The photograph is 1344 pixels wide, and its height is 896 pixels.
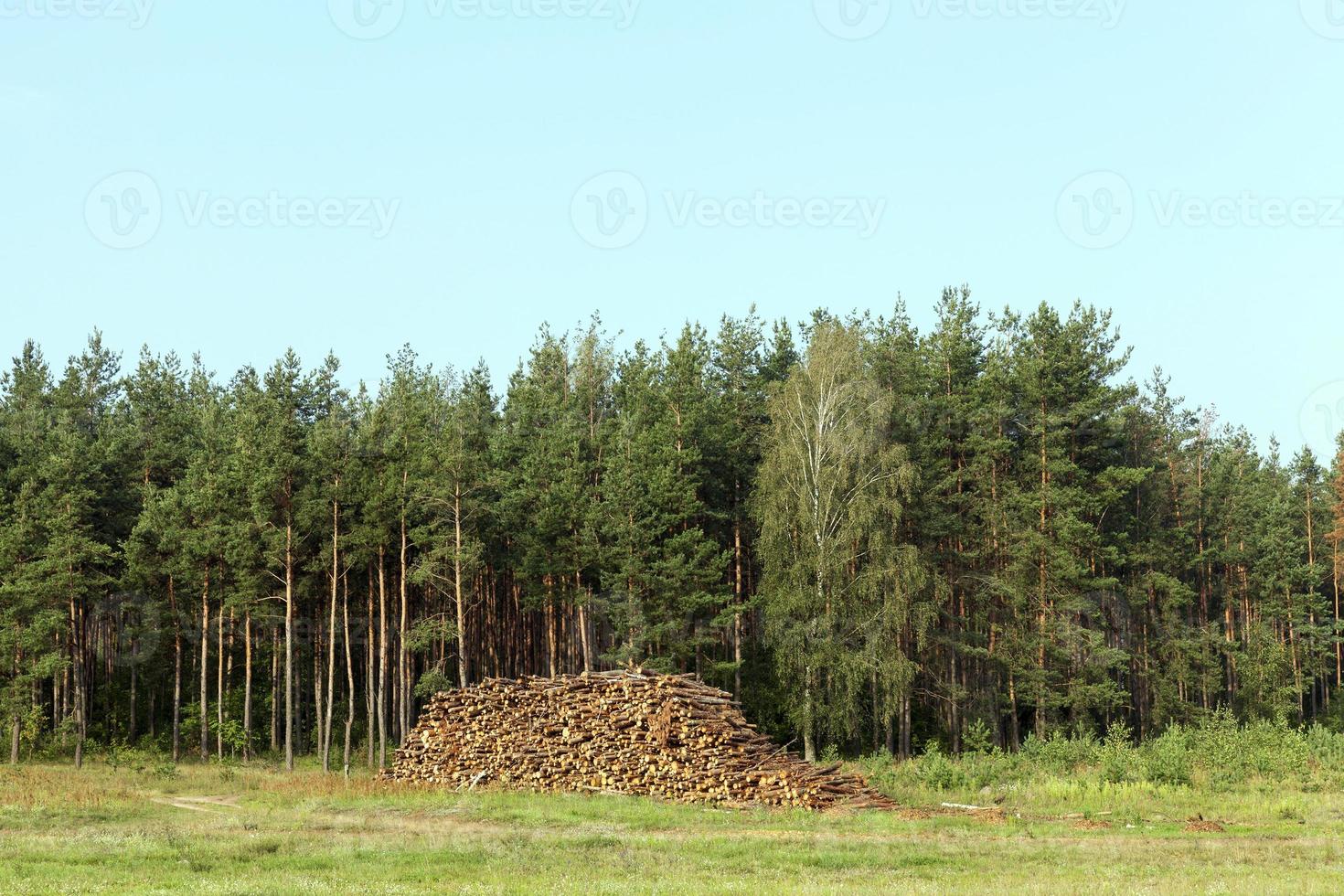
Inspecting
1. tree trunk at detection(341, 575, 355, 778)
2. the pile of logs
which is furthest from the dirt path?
tree trunk at detection(341, 575, 355, 778)

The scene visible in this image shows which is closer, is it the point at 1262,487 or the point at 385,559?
the point at 385,559

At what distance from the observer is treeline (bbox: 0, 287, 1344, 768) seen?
4350 centimetres

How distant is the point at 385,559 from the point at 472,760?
16.5 m

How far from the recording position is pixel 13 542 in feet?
148

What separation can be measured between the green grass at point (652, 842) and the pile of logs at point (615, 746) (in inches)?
58.8

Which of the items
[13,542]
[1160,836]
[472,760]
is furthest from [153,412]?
[1160,836]

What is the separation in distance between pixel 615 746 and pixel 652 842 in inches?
402

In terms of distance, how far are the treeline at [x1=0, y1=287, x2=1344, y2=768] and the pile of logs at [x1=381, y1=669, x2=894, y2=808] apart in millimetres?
6235

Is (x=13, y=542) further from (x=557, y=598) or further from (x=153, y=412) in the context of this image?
(x=557, y=598)

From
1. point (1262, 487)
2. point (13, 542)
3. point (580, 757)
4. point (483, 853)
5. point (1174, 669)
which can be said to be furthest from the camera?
point (1262, 487)

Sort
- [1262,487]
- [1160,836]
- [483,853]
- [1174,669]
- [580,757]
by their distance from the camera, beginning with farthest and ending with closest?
[1262,487] < [1174,669] < [580,757] < [1160,836] < [483,853]

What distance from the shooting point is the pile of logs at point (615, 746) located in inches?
1153

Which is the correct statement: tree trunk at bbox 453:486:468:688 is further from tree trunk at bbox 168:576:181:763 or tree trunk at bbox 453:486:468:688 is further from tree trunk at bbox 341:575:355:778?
tree trunk at bbox 168:576:181:763

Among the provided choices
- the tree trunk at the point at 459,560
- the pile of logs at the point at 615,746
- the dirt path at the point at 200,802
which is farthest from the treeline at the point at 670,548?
the dirt path at the point at 200,802
